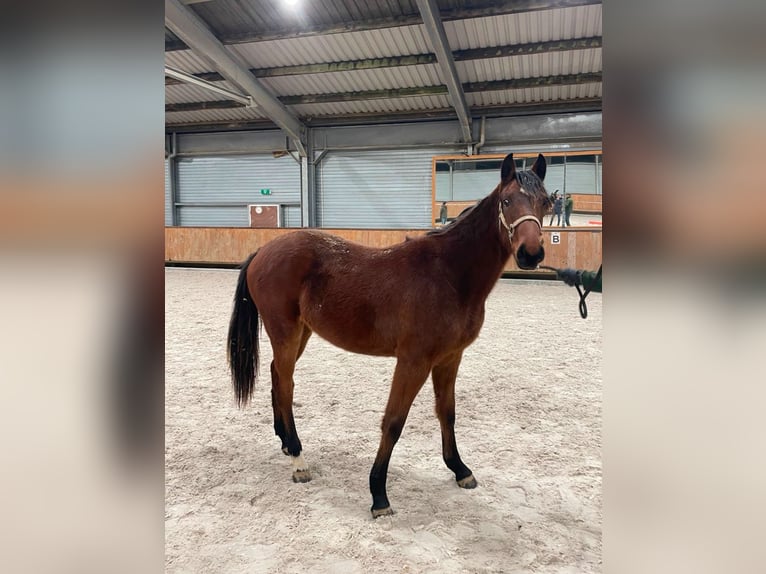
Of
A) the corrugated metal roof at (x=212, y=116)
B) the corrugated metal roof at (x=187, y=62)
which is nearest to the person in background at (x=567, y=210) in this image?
the corrugated metal roof at (x=212, y=116)

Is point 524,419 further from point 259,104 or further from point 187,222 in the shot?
point 187,222

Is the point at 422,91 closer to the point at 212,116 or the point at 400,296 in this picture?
the point at 212,116

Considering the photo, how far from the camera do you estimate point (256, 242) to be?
1052 centimetres

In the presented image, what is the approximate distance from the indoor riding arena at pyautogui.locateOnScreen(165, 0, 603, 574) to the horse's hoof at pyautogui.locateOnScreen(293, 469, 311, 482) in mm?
29

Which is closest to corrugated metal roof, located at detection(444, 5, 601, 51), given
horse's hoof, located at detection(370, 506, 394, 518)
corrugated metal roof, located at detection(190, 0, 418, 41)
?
corrugated metal roof, located at detection(190, 0, 418, 41)

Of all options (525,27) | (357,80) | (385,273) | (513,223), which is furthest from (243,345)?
(357,80)

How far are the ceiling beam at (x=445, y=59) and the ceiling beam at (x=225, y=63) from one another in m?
4.13

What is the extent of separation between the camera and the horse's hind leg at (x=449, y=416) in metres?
2.01

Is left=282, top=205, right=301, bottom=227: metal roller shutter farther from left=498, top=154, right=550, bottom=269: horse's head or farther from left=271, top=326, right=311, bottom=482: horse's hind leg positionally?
left=498, top=154, right=550, bottom=269: horse's head

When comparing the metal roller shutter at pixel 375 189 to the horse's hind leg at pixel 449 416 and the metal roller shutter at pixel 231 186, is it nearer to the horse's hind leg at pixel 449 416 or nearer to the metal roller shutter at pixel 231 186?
the metal roller shutter at pixel 231 186

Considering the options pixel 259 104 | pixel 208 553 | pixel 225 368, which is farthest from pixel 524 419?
pixel 259 104
